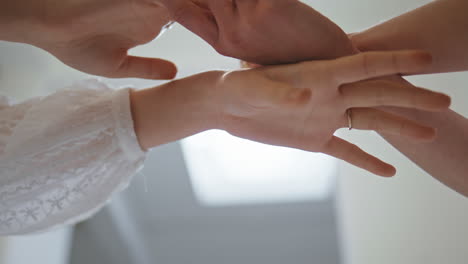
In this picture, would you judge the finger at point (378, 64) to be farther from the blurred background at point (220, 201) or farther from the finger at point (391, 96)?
the blurred background at point (220, 201)

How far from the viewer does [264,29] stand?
506 millimetres

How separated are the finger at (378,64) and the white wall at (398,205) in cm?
47

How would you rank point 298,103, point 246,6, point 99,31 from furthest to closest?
point 99,31
point 246,6
point 298,103

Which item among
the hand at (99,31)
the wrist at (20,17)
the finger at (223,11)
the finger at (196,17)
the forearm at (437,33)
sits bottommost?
the wrist at (20,17)

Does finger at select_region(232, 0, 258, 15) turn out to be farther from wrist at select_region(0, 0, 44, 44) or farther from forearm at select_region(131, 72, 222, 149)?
wrist at select_region(0, 0, 44, 44)

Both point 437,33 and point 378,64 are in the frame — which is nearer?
point 378,64

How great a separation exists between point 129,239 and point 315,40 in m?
2.01

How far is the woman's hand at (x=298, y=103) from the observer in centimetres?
42

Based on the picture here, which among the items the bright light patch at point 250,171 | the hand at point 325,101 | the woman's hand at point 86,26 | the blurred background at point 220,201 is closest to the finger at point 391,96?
the hand at point 325,101

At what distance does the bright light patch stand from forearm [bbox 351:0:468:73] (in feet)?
4.56

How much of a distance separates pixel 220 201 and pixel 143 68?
1578 mm

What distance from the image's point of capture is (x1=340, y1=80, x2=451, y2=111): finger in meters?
0.42

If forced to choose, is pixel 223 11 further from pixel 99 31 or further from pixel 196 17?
pixel 99 31

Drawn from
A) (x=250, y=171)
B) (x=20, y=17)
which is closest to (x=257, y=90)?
(x=20, y=17)
